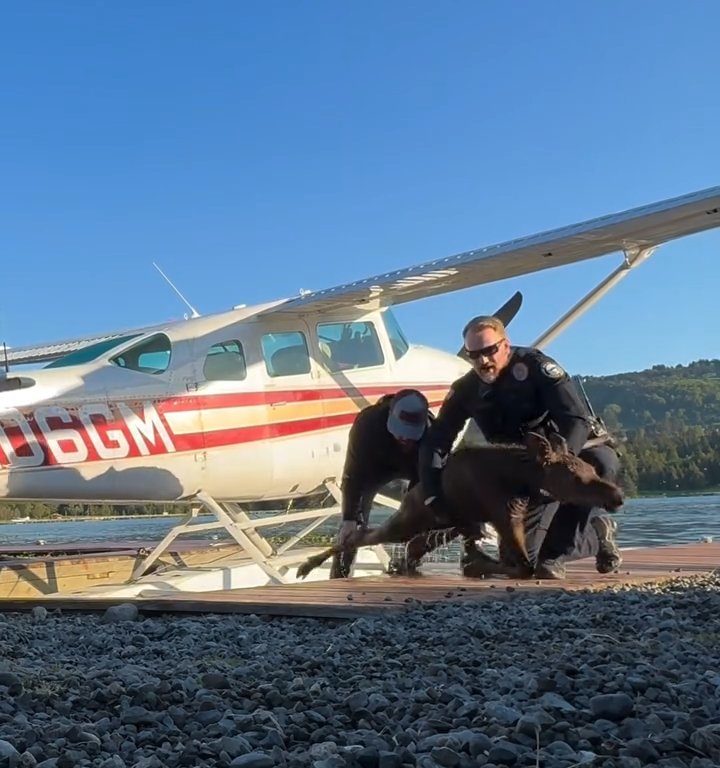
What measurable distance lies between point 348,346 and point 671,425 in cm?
1652

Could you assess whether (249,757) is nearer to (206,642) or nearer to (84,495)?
(206,642)

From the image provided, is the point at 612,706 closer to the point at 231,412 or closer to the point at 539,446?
the point at 539,446

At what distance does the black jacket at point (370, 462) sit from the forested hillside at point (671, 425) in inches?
416

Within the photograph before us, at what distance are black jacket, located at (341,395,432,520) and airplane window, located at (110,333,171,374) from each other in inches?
77.0

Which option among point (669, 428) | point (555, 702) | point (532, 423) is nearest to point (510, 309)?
point (532, 423)

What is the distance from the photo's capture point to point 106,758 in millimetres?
1928

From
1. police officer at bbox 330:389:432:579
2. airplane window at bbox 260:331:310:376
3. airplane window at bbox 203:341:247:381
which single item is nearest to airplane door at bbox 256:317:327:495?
airplane window at bbox 260:331:310:376

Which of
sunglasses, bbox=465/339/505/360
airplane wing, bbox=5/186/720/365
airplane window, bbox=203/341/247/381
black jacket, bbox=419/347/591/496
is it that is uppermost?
airplane wing, bbox=5/186/720/365

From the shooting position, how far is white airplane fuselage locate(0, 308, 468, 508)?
7094 millimetres

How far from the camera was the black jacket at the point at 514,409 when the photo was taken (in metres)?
4.97

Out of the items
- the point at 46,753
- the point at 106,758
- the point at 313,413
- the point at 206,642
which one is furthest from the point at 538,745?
the point at 313,413

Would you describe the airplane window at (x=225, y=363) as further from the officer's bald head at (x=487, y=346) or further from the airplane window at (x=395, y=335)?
the officer's bald head at (x=487, y=346)

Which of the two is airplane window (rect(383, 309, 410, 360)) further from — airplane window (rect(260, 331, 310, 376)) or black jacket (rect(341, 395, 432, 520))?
black jacket (rect(341, 395, 432, 520))

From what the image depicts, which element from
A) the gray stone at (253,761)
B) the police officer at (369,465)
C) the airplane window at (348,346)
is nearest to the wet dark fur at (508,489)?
the police officer at (369,465)
